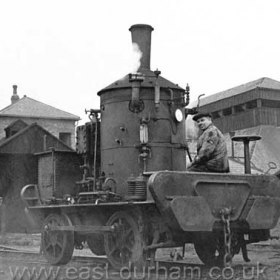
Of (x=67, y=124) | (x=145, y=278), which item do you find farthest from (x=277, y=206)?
(x=67, y=124)

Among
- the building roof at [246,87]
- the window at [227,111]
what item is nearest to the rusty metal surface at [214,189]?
the building roof at [246,87]

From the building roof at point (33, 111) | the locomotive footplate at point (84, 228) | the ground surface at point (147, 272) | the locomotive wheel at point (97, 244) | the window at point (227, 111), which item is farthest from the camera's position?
the building roof at point (33, 111)

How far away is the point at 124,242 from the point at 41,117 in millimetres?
33733

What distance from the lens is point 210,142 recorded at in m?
7.84

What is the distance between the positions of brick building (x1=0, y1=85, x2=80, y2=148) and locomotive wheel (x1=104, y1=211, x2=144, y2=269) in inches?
1291

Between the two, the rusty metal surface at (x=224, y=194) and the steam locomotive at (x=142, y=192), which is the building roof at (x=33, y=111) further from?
the rusty metal surface at (x=224, y=194)

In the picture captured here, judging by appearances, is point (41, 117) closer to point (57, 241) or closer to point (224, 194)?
point (57, 241)

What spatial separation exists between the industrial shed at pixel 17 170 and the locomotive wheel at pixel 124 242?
3408 millimetres

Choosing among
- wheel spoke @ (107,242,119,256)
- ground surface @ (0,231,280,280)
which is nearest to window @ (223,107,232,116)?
ground surface @ (0,231,280,280)

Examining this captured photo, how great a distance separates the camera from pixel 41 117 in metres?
40.6

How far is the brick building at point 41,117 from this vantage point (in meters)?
40.2

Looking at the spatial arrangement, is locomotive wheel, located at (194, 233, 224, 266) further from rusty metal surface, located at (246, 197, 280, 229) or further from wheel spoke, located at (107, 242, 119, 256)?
wheel spoke, located at (107, 242, 119, 256)

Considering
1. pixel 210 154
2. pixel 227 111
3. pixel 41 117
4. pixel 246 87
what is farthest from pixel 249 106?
pixel 210 154

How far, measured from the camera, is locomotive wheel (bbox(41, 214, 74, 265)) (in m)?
8.65
